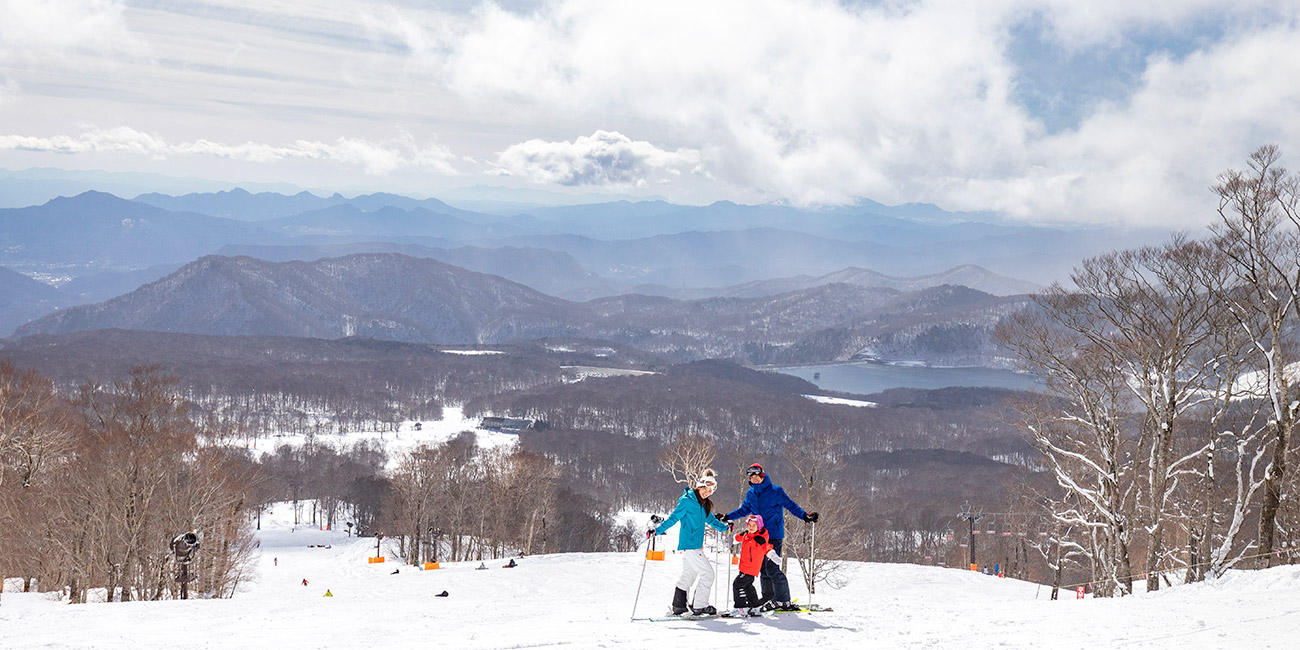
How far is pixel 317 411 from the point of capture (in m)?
192

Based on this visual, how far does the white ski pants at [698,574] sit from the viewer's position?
11.7 metres

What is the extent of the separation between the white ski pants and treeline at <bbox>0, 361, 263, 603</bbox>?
59.6 ft

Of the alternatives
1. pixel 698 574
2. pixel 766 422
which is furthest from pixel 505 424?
pixel 698 574

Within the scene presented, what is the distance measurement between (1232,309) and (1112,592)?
806 centimetres

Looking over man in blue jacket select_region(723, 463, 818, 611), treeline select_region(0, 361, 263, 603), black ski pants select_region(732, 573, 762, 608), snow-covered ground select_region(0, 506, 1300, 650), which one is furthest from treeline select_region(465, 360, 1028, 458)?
black ski pants select_region(732, 573, 762, 608)

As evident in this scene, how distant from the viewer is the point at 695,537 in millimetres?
11562

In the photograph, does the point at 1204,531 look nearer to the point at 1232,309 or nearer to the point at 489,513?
the point at 1232,309

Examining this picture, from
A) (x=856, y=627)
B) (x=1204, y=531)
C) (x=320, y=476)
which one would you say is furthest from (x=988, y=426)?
(x=856, y=627)

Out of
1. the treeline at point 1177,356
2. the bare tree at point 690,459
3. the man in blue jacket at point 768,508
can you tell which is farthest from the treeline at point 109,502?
the treeline at point 1177,356

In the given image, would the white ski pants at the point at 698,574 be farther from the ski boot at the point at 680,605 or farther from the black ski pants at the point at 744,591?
the black ski pants at the point at 744,591

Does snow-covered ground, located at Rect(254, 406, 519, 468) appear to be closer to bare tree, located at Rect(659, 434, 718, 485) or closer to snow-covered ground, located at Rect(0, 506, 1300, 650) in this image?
bare tree, located at Rect(659, 434, 718, 485)

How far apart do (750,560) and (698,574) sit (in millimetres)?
776

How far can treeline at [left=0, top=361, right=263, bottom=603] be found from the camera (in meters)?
25.9

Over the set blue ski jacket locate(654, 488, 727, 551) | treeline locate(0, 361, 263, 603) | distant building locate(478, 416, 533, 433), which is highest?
blue ski jacket locate(654, 488, 727, 551)
